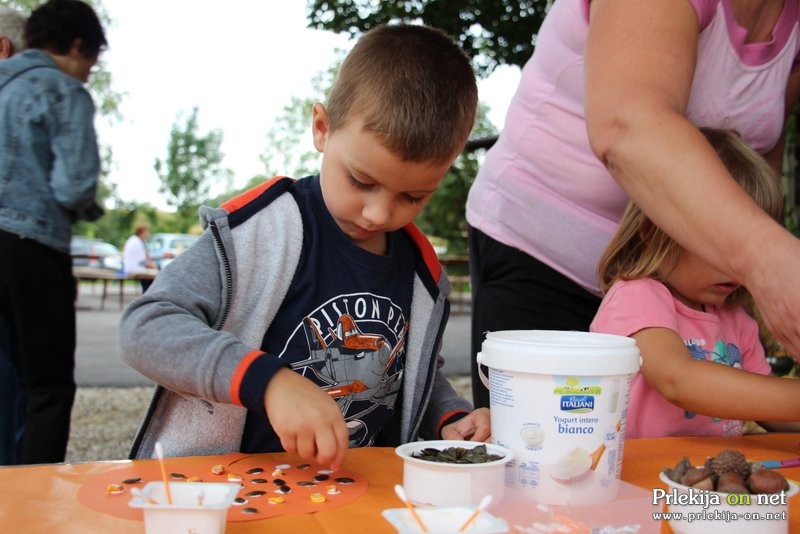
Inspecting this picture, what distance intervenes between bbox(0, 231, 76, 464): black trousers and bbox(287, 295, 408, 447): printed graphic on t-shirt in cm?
161

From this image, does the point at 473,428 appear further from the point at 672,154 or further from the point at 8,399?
the point at 8,399

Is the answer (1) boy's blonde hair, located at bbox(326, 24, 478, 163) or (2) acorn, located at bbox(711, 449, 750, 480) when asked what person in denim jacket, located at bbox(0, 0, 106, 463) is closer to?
(1) boy's blonde hair, located at bbox(326, 24, 478, 163)

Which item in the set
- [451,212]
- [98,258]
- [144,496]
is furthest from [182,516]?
[451,212]

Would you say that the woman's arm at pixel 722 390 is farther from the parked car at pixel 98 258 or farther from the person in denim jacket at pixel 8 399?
the parked car at pixel 98 258

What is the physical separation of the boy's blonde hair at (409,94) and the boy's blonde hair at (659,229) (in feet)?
1.26

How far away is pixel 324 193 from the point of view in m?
1.38

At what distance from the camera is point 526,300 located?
1628 mm

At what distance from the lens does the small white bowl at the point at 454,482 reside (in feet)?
2.81

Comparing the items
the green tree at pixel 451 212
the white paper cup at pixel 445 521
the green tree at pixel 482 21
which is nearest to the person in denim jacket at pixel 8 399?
the white paper cup at pixel 445 521

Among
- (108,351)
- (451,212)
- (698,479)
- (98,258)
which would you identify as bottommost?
(98,258)

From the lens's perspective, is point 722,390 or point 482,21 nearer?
point 722,390

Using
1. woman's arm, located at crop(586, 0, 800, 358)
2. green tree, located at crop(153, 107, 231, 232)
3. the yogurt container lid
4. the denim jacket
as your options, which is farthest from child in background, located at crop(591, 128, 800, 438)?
green tree, located at crop(153, 107, 231, 232)

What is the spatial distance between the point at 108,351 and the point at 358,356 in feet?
23.2

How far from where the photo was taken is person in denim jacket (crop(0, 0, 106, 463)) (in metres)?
2.58
